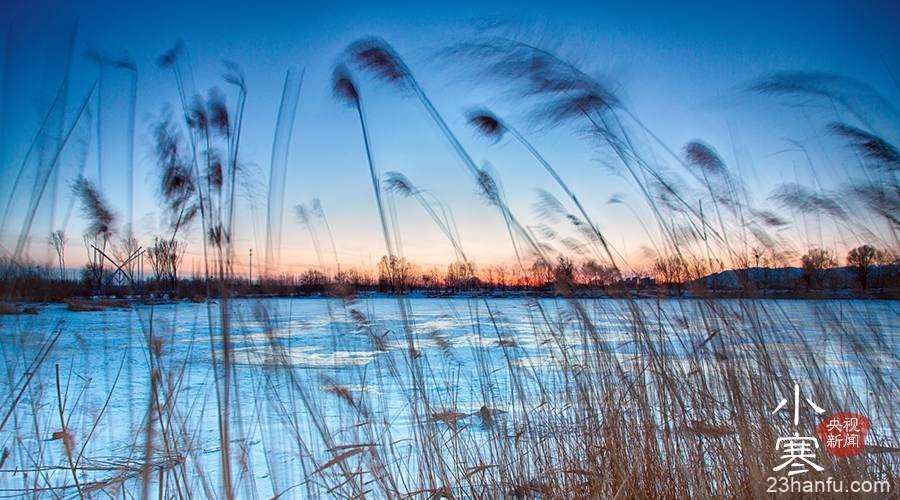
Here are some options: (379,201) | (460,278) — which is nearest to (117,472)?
(379,201)

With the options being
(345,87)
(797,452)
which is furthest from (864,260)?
(345,87)

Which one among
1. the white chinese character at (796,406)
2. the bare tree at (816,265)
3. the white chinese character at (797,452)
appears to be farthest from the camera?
the bare tree at (816,265)

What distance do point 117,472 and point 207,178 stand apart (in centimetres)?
150

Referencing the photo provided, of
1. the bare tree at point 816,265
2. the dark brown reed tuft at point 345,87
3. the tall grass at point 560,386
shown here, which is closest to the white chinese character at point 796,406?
the tall grass at point 560,386

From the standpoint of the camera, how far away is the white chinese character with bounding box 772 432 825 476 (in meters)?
1.68

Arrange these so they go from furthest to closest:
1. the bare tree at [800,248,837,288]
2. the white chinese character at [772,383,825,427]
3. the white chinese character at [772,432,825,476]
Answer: the bare tree at [800,248,837,288]
the white chinese character at [772,383,825,427]
the white chinese character at [772,432,825,476]

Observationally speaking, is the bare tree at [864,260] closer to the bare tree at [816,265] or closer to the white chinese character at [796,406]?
the bare tree at [816,265]

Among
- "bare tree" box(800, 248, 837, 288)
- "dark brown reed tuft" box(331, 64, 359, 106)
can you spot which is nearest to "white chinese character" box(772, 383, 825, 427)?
"bare tree" box(800, 248, 837, 288)

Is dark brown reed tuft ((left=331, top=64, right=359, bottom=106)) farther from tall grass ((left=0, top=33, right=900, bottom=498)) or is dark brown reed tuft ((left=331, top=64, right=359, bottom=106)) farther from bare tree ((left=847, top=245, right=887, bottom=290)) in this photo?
bare tree ((left=847, top=245, right=887, bottom=290))

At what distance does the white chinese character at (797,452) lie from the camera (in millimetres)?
1685

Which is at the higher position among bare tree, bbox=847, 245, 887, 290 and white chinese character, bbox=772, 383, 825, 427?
bare tree, bbox=847, 245, 887, 290

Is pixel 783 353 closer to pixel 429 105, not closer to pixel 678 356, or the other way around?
pixel 678 356

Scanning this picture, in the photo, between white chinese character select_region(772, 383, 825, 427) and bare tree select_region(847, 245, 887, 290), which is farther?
bare tree select_region(847, 245, 887, 290)

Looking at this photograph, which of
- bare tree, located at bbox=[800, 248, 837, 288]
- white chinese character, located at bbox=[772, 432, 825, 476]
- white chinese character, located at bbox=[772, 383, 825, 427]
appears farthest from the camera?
bare tree, located at bbox=[800, 248, 837, 288]
